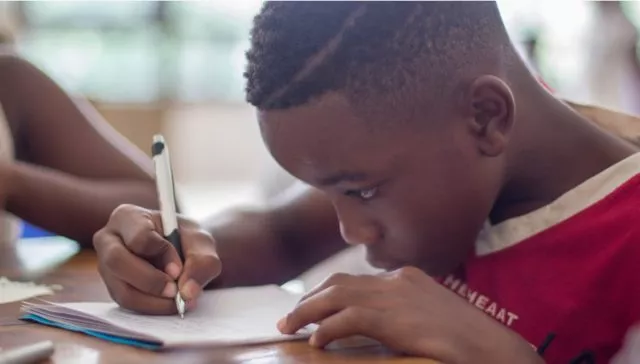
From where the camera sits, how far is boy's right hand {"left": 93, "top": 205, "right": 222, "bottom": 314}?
67 centimetres

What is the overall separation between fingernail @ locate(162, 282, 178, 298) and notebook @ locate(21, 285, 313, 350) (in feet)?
0.07

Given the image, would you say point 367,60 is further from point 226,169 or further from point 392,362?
point 226,169

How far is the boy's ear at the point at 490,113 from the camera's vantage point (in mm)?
683

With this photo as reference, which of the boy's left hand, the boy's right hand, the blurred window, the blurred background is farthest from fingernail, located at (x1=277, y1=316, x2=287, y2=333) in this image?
the blurred window

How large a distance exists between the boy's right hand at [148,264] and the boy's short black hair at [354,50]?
145 millimetres

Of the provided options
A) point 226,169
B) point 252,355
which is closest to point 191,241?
point 252,355

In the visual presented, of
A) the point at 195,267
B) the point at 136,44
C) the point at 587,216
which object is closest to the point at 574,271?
the point at 587,216

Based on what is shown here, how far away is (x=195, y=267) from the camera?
0.68 meters

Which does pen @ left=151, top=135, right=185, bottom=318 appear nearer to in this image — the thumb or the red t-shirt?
the thumb

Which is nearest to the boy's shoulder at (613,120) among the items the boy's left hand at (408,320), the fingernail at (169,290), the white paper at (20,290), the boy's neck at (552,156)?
the boy's neck at (552,156)

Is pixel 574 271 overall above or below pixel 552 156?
below

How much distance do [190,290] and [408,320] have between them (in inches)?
7.9

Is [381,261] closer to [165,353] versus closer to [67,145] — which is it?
[165,353]

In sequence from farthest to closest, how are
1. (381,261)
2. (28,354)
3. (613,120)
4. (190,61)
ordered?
(190,61) < (613,120) < (381,261) < (28,354)
